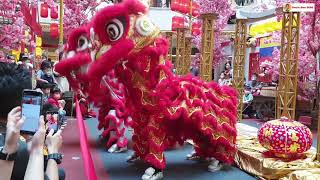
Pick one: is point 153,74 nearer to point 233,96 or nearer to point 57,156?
point 233,96

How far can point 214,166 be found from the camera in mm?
4965

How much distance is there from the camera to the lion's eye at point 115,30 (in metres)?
4.07

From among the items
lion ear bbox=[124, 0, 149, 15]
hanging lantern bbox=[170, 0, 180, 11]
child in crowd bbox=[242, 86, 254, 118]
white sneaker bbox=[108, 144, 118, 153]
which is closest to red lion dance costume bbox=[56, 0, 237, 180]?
lion ear bbox=[124, 0, 149, 15]

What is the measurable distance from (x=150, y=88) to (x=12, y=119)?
9.59ft

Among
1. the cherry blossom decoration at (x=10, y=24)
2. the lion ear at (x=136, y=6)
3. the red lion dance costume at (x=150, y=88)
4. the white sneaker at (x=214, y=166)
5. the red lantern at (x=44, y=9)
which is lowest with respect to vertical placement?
the white sneaker at (x=214, y=166)

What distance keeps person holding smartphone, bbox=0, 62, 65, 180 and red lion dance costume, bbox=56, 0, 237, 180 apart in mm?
2350

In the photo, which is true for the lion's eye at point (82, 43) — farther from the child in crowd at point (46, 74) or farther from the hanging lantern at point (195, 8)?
the hanging lantern at point (195, 8)

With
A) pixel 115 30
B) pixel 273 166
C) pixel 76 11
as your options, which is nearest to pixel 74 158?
pixel 115 30

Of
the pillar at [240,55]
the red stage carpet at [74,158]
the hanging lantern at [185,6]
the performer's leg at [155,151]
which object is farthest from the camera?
the hanging lantern at [185,6]

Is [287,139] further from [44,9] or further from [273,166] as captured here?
[44,9]

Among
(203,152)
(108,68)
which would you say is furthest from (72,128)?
(108,68)

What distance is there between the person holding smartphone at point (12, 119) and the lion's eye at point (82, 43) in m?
2.67

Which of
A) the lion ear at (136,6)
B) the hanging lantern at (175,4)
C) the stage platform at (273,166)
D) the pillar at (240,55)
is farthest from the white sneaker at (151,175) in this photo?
the hanging lantern at (175,4)

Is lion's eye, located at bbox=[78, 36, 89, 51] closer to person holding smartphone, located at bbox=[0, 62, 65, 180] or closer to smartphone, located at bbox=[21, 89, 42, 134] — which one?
person holding smartphone, located at bbox=[0, 62, 65, 180]
